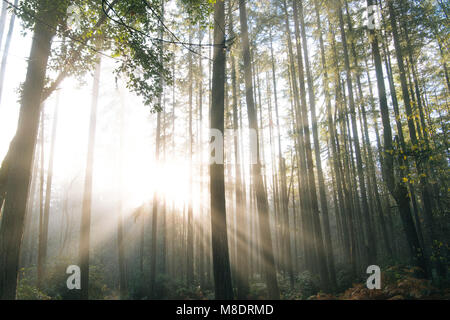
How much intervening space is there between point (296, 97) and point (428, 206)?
24.7ft

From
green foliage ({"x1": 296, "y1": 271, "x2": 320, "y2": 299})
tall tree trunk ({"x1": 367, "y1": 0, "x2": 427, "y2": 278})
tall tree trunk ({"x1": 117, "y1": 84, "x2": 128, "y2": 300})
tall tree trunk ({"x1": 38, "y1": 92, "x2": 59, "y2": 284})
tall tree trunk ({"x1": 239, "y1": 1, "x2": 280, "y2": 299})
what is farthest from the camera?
tall tree trunk ({"x1": 117, "y1": 84, "x2": 128, "y2": 300})

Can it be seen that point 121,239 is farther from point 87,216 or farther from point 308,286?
point 308,286

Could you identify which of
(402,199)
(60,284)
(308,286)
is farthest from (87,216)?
(402,199)

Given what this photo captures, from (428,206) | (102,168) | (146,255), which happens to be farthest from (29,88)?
(146,255)

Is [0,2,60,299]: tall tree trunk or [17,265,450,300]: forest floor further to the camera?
[17,265,450,300]: forest floor

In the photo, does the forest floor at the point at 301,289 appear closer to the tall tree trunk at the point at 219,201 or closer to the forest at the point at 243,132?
the forest at the point at 243,132

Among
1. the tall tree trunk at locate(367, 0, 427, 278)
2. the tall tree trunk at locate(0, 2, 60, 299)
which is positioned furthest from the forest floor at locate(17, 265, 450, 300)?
the tall tree trunk at locate(0, 2, 60, 299)

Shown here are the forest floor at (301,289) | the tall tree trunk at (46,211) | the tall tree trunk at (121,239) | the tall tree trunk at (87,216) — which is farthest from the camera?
the tall tree trunk at (121,239)

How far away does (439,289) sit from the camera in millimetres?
5055

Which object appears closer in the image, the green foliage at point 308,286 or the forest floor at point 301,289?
the forest floor at point 301,289

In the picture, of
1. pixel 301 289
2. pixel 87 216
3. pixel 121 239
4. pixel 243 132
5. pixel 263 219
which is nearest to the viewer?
pixel 263 219

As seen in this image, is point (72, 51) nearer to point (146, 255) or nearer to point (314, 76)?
point (314, 76)

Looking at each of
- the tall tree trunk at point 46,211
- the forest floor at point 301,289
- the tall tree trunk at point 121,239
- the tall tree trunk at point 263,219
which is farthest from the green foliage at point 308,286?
the tall tree trunk at point 46,211

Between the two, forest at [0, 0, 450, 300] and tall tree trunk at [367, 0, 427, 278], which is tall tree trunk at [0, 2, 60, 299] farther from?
tall tree trunk at [367, 0, 427, 278]
